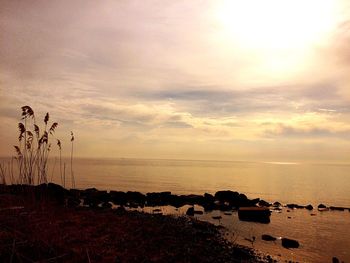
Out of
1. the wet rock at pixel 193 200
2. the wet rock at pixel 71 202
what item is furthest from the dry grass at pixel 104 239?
the wet rock at pixel 193 200

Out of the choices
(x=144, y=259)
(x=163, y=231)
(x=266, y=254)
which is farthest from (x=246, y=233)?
(x=144, y=259)

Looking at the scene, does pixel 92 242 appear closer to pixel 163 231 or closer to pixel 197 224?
pixel 163 231

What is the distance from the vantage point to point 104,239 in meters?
14.5

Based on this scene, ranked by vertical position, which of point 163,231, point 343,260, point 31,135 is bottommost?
point 343,260

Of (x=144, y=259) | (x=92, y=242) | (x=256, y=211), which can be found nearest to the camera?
(x=144, y=259)

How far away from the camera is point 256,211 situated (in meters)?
28.8

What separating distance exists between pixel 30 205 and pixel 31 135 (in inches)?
167

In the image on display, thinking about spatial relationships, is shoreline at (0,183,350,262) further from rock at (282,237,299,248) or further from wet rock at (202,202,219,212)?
rock at (282,237,299,248)

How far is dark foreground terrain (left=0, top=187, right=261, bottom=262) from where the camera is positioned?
11.0m

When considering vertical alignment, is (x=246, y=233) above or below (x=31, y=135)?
below

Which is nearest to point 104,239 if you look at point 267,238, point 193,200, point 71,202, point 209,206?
point 267,238

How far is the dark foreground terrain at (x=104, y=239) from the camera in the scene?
11.0 m

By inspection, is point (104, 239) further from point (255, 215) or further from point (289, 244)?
point (255, 215)

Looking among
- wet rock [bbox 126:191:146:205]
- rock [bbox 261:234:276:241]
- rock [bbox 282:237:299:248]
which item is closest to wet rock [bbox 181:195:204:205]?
wet rock [bbox 126:191:146:205]
